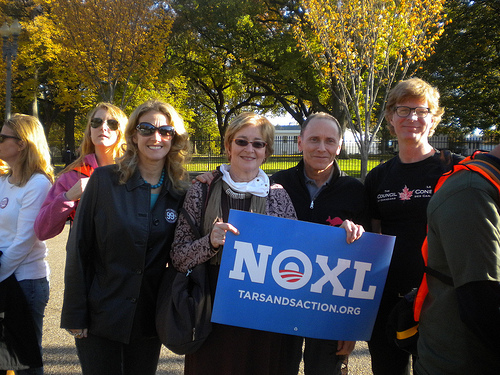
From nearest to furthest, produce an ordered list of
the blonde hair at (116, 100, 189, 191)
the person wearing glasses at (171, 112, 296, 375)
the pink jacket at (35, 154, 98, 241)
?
the person wearing glasses at (171, 112, 296, 375) → the blonde hair at (116, 100, 189, 191) → the pink jacket at (35, 154, 98, 241)

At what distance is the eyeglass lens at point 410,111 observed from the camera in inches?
107

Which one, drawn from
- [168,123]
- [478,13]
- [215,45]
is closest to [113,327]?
[168,123]

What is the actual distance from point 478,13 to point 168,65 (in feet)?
62.1

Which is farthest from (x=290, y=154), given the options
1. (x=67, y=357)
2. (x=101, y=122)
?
(x=101, y=122)

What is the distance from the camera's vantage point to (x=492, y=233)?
4.78 ft

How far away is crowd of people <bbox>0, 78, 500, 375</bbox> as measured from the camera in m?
2.35

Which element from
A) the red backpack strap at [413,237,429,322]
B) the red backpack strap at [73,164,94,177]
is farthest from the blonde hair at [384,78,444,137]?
the red backpack strap at [73,164,94,177]

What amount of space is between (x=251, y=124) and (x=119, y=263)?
46.6 inches

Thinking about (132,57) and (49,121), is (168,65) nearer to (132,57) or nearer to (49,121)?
(132,57)

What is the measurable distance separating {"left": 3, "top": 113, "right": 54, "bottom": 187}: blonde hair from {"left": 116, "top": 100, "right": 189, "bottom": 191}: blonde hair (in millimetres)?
824

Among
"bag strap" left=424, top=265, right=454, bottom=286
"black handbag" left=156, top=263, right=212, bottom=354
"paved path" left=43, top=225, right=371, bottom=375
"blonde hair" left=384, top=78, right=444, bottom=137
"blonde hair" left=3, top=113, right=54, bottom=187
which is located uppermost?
"blonde hair" left=384, top=78, right=444, bottom=137

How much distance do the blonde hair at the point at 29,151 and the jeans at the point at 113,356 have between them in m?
1.33

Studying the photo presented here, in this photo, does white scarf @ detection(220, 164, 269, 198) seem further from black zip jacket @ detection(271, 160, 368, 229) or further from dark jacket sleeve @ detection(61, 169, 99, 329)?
dark jacket sleeve @ detection(61, 169, 99, 329)

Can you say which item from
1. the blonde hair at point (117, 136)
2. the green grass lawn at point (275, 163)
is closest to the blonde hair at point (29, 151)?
the blonde hair at point (117, 136)
